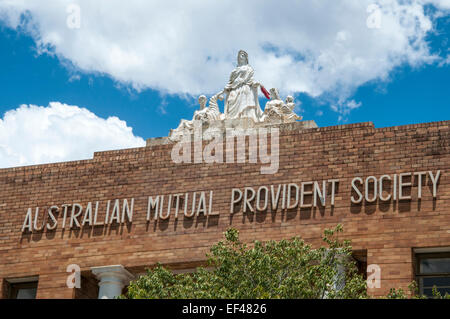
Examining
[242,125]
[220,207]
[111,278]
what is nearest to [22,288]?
[111,278]

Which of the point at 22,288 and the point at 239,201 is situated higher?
the point at 239,201

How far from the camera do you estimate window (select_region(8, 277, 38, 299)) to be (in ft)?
100.0

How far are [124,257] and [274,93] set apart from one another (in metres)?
7.37

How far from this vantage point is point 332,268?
75.6 ft

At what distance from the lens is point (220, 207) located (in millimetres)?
28531

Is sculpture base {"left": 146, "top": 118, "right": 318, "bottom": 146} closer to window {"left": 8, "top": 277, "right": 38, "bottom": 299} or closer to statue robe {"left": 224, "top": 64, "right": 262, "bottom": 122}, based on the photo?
statue robe {"left": 224, "top": 64, "right": 262, "bottom": 122}

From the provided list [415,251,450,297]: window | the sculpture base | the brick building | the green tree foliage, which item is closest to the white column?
the brick building

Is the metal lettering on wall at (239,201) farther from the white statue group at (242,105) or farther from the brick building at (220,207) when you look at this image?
the white statue group at (242,105)

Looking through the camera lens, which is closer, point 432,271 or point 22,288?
point 432,271

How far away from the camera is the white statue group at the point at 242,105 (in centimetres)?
3117

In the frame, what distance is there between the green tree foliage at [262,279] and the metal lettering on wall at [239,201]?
4220 mm

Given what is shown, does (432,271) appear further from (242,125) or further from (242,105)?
(242,105)

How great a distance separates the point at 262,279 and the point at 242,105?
11.1 metres
